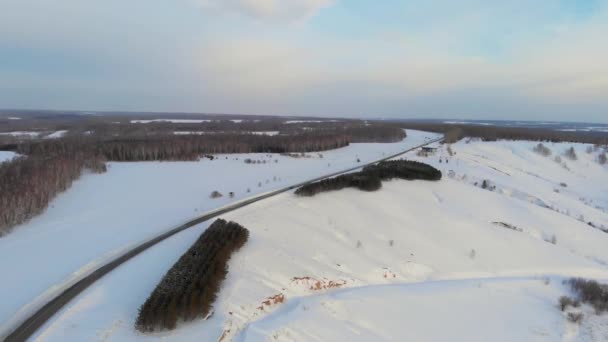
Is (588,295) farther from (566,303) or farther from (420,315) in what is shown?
(420,315)

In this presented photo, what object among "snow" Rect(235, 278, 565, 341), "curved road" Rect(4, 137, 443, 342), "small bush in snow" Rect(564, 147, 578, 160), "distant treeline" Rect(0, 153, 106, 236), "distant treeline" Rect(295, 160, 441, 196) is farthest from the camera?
"small bush in snow" Rect(564, 147, 578, 160)

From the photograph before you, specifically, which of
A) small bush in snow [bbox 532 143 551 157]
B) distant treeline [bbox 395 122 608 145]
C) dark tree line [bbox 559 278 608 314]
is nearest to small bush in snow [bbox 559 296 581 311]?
dark tree line [bbox 559 278 608 314]

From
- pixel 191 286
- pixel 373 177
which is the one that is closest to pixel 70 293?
pixel 191 286

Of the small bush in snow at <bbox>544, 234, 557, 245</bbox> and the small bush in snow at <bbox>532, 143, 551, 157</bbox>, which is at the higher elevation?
the small bush in snow at <bbox>532, 143, 551, 157</bbox>

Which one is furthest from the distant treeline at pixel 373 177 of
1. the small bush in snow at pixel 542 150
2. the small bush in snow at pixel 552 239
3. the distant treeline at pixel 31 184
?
the small bush in snow at pixel 542 150

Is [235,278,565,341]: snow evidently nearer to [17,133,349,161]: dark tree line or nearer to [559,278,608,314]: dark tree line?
[559,278,608,314]: dark tree line

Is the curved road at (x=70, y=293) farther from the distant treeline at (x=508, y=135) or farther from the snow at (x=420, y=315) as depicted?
the distant treeline at (x=508, y=135)
